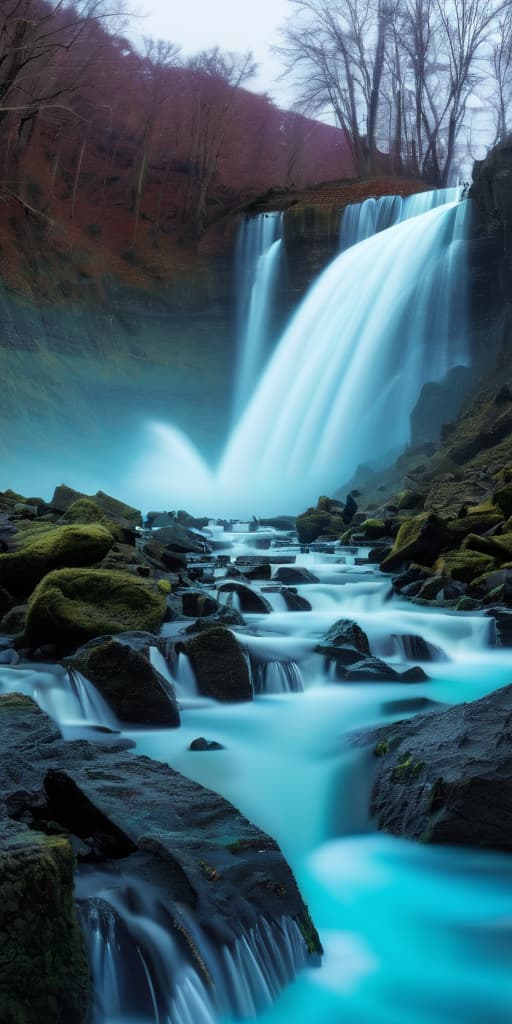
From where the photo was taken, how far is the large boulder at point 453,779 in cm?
312

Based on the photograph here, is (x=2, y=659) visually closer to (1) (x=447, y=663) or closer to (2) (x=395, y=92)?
(1) (x=447, y=663)

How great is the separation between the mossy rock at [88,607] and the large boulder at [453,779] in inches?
119

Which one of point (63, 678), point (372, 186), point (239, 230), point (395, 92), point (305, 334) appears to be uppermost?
point (395, 92)

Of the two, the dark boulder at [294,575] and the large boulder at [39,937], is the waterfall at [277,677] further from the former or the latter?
the dark boulder at [294,575]

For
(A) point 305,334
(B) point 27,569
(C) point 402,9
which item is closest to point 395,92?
(C) point 402,9

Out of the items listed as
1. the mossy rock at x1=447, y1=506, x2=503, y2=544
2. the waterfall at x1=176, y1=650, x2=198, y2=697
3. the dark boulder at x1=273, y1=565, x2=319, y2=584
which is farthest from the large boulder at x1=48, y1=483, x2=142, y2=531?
the waterfall at x1=176, y1=650, x2=198, y2=697

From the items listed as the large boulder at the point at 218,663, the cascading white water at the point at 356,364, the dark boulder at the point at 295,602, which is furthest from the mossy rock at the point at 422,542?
the cascading white water at the point at 356,364

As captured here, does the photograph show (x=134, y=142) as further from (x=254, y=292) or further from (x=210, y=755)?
(x=210, y=755)

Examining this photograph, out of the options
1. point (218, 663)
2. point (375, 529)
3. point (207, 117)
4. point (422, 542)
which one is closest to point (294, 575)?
point (422, 542)

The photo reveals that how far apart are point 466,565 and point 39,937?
7.68m

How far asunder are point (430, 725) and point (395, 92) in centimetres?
3801

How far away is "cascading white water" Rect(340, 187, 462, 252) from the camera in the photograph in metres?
24.0

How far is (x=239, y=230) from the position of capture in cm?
2939

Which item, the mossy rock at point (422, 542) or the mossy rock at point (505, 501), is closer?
the mossy rock at point (422, 542)
